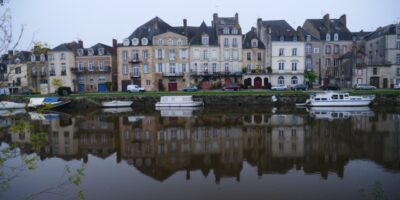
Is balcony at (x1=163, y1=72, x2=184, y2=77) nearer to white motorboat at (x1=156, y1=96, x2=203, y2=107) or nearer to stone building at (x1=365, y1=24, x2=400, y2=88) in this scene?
white motorboat at (x1=156, y1=96, x2=203, y2=107)

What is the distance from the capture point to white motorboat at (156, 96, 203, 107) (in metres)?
32.0

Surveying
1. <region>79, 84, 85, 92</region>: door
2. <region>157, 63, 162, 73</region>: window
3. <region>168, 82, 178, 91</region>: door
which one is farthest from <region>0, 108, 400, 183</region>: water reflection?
<region>79, 84, 85, 92</region>: door

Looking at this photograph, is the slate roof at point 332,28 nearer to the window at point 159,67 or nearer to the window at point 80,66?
the window at point 159,67

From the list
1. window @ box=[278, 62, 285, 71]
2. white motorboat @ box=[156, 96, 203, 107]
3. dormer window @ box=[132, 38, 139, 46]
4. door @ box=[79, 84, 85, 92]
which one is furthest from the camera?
door @ box=[79, 84, 85, 92]

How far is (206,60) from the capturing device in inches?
1750

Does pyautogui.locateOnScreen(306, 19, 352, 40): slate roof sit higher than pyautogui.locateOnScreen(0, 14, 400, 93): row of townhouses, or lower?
higher

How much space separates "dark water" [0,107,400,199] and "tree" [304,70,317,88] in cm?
2085

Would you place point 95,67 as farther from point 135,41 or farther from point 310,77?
point 310,77

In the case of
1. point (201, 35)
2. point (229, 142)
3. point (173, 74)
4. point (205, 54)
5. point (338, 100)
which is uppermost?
point (201, 35)

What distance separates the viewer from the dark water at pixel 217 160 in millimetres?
9141

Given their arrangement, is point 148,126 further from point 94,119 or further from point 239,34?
point 239,34

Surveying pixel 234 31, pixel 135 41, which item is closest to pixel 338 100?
pixel 234 31

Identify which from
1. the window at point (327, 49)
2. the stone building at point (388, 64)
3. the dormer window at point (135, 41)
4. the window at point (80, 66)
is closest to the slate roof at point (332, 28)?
the window at point (327, 49)

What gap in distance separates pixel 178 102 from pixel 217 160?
20.1 meters
